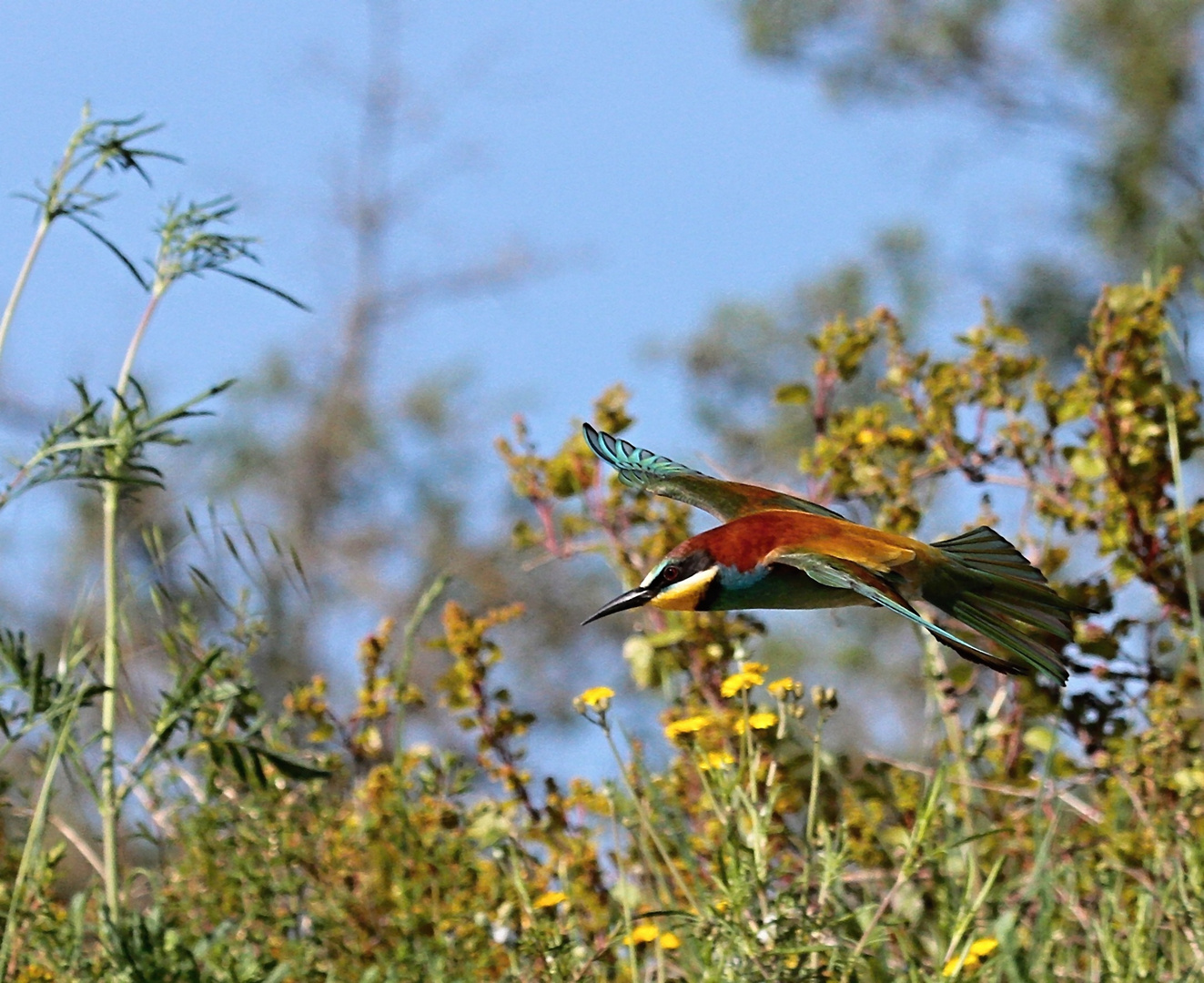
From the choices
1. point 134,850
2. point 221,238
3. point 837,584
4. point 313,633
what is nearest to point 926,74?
point 313,633

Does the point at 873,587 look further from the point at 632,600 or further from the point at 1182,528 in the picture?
the point at 1182,528

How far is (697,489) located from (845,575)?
1.70ft

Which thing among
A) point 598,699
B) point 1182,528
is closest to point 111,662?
point 598,699

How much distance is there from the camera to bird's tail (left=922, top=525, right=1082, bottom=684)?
1.74m

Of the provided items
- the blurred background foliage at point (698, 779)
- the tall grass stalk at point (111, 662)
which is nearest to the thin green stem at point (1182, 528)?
the blurred background foliage at point (698, 779)

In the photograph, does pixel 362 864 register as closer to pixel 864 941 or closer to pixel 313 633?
pixel 864 941

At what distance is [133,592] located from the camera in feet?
7.06

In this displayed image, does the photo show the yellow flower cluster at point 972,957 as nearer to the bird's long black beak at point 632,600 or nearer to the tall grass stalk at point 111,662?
the bird's long black beak at point 632,600

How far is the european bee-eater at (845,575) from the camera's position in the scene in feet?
4.99

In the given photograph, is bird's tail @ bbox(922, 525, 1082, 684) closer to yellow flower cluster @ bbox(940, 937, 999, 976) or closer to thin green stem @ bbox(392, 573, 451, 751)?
yellow flower cluster @ bbox(940, 937, 999, 976)

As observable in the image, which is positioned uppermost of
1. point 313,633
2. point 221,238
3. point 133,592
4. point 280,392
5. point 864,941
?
point 280,392

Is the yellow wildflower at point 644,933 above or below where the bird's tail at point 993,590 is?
below

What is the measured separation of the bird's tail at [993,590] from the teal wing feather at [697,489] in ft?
0.59

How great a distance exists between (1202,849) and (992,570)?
1.99ft
